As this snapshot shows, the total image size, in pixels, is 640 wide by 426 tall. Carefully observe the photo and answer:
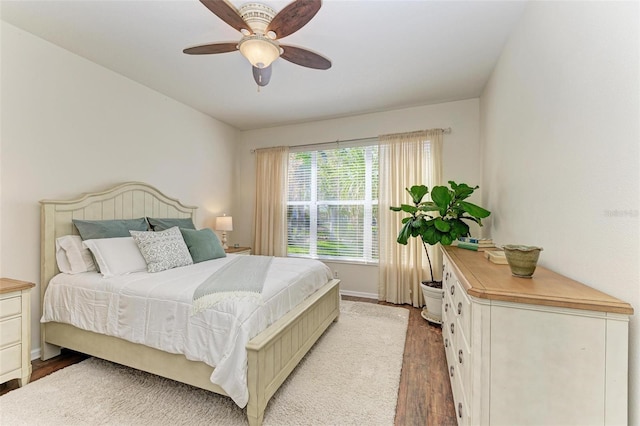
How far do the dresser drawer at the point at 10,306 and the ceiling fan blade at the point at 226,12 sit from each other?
2.27 metres

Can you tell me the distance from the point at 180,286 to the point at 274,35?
182 cm

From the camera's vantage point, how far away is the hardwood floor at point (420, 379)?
1635 millimetres

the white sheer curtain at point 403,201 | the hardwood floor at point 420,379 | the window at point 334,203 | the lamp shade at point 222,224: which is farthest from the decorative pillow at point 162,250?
the white sheer curtain at point 403,201

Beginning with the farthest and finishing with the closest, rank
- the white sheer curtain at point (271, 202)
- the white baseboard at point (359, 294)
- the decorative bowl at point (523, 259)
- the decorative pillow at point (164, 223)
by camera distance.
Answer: the white sheer curtain at point (271, 202) → the white baseboard at point (359, 294) → the decorative pillow at point (164, 223) → the decorative bowl at point (523, 259)

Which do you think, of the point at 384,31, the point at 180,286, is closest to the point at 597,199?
the point at 384,31

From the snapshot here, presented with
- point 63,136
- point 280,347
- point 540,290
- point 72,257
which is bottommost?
point 280,347

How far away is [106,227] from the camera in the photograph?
8.20ft

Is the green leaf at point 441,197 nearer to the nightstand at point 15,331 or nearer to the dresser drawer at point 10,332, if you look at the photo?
the nightstand at point 15,331

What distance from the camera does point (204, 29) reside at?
2129 mm

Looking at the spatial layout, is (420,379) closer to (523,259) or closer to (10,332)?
(523,259)

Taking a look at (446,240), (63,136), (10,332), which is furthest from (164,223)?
(446,240)

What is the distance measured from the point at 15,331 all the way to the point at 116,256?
714 millimetres

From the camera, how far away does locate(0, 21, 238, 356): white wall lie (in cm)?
215

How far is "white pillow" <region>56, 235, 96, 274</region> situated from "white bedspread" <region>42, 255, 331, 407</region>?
3.4 inches
